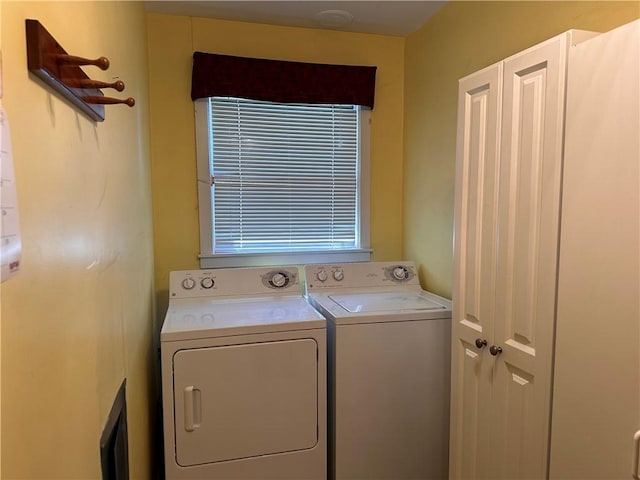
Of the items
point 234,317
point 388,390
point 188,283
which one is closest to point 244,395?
point 234,317

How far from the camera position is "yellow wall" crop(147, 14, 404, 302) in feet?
7.62

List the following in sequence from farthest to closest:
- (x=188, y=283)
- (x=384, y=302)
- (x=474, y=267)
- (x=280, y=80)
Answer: (x=280, y=80) < (x=188, y=283) < (x=384, y=302) < (x=474, y=267)

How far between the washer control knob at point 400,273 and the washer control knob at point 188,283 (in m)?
1.16

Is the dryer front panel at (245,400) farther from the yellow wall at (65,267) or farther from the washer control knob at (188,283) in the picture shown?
the washer control knob at (188,283)

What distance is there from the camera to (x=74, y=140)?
2.81 feet

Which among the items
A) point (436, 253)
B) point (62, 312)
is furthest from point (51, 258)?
point (436, 253)

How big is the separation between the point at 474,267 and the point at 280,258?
1301mm

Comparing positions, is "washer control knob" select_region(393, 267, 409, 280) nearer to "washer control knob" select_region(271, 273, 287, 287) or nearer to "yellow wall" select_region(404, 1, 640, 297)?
"yellow wall" select_region(404, 1, 640, 297)

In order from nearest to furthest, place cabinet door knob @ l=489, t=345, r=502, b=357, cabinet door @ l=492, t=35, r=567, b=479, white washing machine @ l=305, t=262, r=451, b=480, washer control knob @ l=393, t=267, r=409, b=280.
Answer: cabinet door @ l=492, t=35, r=567, b=479, cabinet door knob @ l=489, t=345, r=502, b=357, white washing machine @ l=305, t=262, r=451, b=480, washer control knob @ l=393, t=267, r=409, b=280

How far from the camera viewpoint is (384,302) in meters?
2.16

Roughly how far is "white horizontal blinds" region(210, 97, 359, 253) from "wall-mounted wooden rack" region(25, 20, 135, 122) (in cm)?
148

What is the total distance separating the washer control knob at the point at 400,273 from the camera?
2.54 meters

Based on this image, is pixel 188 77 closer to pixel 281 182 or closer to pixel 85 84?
pixel 281 182

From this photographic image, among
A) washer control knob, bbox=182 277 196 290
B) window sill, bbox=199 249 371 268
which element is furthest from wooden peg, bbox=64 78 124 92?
window sill, bbox=199 249 371 268
